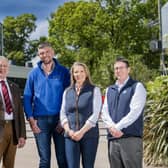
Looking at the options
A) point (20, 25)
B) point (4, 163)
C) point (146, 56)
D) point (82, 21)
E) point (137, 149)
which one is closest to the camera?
point (137, 149)

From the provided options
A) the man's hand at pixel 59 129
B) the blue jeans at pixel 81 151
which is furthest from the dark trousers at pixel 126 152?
the man's hand at pixel 59 129

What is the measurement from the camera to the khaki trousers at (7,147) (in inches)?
236

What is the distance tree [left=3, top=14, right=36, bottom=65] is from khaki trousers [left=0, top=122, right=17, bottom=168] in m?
64.5

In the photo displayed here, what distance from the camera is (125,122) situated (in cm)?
555

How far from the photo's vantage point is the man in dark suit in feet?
19.6

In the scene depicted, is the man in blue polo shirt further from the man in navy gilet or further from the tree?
the tree

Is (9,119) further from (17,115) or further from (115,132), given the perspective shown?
(115,132)

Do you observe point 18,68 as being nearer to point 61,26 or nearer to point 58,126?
point 61,26

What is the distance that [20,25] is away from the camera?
7131 cm

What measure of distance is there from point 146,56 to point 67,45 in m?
7.38

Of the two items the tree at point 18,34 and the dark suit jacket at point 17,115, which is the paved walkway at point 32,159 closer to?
the dark suit jacket at point 17,115

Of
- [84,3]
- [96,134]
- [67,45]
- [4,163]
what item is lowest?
[4,163]

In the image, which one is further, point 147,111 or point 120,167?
point 147,111

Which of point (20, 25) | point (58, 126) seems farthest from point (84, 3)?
point (58, 126)
